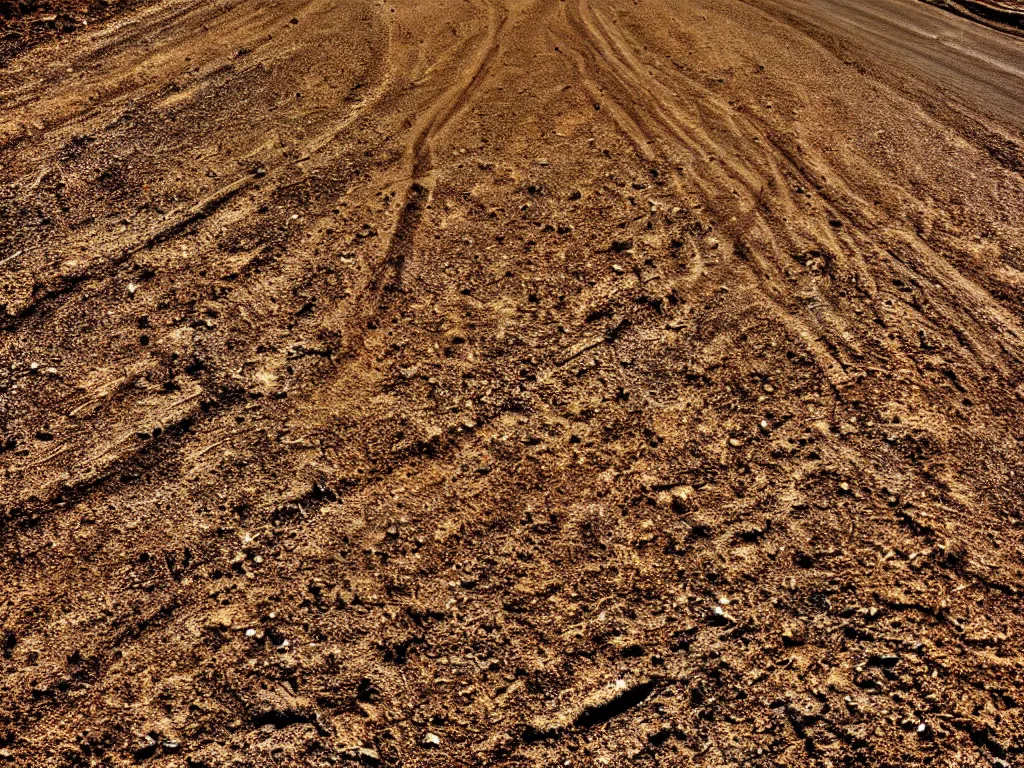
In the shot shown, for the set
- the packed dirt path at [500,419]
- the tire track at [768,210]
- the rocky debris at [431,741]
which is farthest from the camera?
the tire track at [768,210]

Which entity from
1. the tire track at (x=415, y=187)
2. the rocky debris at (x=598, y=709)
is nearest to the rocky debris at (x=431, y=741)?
the rocky debris at (x=598, y=709)

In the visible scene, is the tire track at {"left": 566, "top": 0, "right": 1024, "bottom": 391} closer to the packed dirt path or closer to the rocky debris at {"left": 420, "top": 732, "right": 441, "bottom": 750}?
the packed dirt path

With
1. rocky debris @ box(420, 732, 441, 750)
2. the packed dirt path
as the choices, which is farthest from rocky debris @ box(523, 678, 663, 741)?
rocky debris @ box(420, 732, 441, 750)

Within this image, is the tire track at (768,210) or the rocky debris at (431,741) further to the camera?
the tire track at (768,210)

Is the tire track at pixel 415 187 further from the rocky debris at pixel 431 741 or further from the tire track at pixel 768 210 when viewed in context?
the rocky debris at pixel 431 741

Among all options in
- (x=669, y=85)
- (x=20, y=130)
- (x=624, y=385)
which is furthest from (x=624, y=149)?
(x=20, y=130)

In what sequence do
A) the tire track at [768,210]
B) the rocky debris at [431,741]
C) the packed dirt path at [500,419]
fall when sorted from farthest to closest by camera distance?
the tire track at [768,210] → the packed dirt path at [500,419] → the rocky debris at [431,741]

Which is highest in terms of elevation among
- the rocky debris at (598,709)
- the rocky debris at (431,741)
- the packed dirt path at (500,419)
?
the packed dirt path at (500,419)

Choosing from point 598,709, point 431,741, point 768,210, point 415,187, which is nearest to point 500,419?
point 598,709

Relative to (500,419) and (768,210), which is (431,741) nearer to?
(500,419)

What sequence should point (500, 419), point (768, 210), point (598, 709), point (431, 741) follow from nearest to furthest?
point (431, 741)
point (598, 709)
point (500, 419)
point (768, 210)
